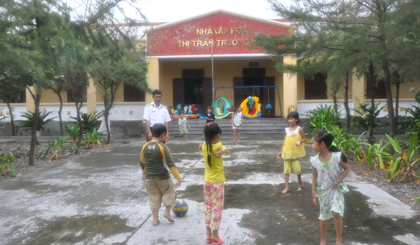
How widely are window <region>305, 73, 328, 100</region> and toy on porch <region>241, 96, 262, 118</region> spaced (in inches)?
127

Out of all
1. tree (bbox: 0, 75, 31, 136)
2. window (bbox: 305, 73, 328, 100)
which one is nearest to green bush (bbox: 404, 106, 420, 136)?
window (bbox: 305, 73, 328, 100)

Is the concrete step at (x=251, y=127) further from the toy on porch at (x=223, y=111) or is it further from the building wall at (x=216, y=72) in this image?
the building wall at (x=216, y=72)

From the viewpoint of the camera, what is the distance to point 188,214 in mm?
5160

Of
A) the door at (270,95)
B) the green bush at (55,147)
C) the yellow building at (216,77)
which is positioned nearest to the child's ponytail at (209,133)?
the green bush at (55,147)

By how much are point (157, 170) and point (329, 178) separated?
6.57 feet

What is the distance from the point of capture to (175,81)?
2075 cm

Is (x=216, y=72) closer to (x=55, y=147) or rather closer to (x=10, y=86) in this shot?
(x=55, y=147)

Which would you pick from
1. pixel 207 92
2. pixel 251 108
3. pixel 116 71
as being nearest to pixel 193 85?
pixel 207 92

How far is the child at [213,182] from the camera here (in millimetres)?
4070

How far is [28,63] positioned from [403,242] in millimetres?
5796

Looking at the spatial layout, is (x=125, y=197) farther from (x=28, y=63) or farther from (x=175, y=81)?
(x=175, y=81)

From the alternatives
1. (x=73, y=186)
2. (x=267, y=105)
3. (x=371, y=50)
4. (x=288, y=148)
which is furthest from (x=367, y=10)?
(x=267, y=105)

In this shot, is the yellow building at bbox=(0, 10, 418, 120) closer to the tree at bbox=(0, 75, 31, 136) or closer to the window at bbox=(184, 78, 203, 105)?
the window at bbox=(184, 78, 203, 105)

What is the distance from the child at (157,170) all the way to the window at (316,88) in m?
16.1
